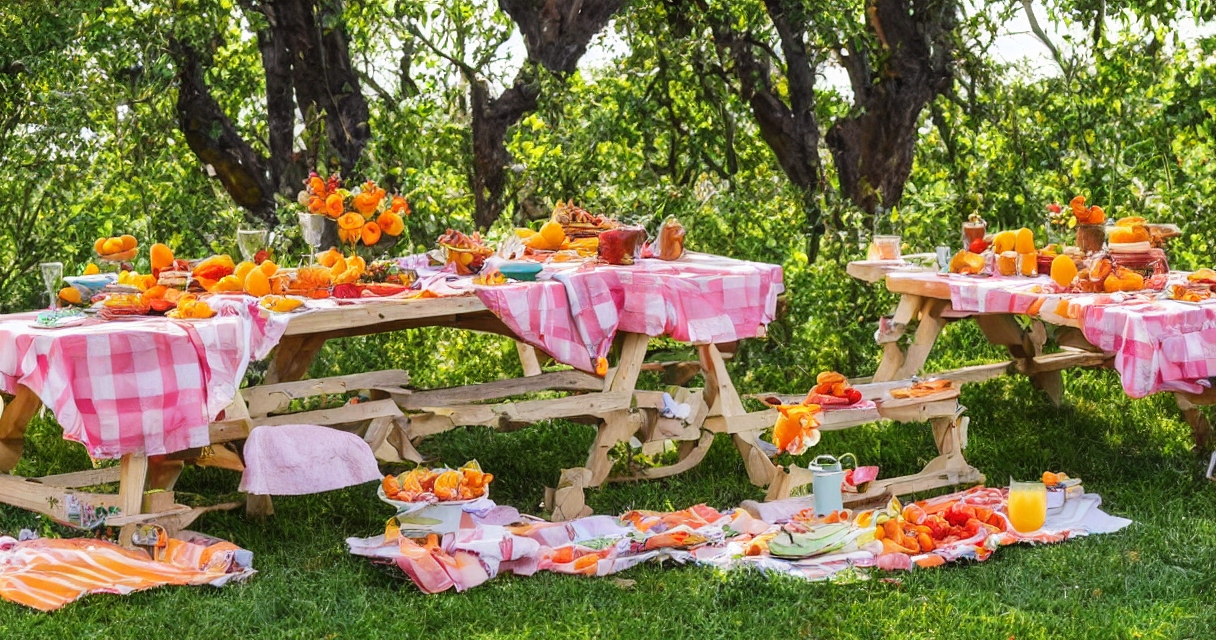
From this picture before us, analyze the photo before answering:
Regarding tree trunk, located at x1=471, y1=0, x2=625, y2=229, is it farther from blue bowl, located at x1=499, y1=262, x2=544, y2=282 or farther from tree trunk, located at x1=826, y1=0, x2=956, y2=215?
blue bowl, located at x1=499, y1=262, x2=544, y2=282

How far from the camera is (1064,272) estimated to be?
5.16 m

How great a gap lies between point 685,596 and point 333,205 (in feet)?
6.57

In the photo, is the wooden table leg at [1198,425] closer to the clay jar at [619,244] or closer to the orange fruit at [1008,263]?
the orange fruit at [1008,263]

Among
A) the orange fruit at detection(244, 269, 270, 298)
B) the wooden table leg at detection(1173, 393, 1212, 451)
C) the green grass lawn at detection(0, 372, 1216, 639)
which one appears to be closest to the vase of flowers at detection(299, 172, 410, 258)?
the orange fruit at detection(244, 269, 270, 298)

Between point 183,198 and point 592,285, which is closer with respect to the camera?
point 592,285

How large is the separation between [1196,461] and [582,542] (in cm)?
250

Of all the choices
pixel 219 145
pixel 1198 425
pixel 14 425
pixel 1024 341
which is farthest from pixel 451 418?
pixel 219 145

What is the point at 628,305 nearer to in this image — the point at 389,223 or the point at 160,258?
the point at 389,223

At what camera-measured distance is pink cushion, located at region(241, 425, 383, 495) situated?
4336mm

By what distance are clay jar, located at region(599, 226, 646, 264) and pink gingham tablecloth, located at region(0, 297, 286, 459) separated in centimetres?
143

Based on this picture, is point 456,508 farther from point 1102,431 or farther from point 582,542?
point 1102,431

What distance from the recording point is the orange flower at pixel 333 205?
16.9ft

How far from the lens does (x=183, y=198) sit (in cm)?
762

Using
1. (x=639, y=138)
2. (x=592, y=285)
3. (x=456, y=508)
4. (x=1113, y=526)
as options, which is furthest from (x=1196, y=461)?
(x=639, y=138)
